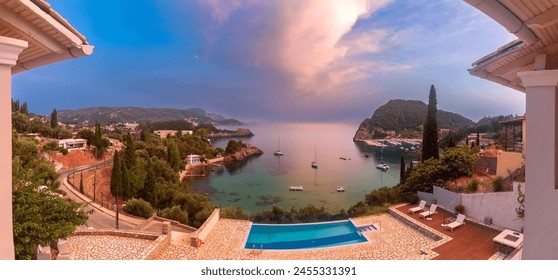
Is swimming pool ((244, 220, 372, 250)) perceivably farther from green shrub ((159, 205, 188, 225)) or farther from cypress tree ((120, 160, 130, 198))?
cypress tree ((120, 160, 130, 198))

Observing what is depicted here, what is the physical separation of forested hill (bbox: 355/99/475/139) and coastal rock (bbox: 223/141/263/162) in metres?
7.82

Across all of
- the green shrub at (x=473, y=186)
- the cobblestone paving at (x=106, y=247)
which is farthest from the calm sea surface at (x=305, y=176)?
the cobblestone paving at (x=106, y=247)

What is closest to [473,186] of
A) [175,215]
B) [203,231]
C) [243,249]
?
[243,249]

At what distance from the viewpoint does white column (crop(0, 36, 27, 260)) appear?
1.13 meters

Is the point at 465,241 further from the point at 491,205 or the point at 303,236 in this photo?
the point at 303,236

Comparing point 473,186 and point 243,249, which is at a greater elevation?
point 473,186

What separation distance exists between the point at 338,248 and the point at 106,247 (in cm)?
334

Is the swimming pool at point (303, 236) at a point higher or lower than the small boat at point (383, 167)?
lower

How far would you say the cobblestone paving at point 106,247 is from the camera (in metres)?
3.31

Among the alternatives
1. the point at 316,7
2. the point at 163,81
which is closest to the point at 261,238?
the point at 163,81

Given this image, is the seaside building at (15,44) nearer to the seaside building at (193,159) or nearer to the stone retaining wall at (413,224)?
the stone retaining wall at (413,224)

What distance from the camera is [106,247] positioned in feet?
11.7

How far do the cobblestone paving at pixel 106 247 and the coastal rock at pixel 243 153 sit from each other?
13738 millimetres

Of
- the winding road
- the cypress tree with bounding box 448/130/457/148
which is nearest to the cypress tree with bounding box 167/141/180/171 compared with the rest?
the winding road
